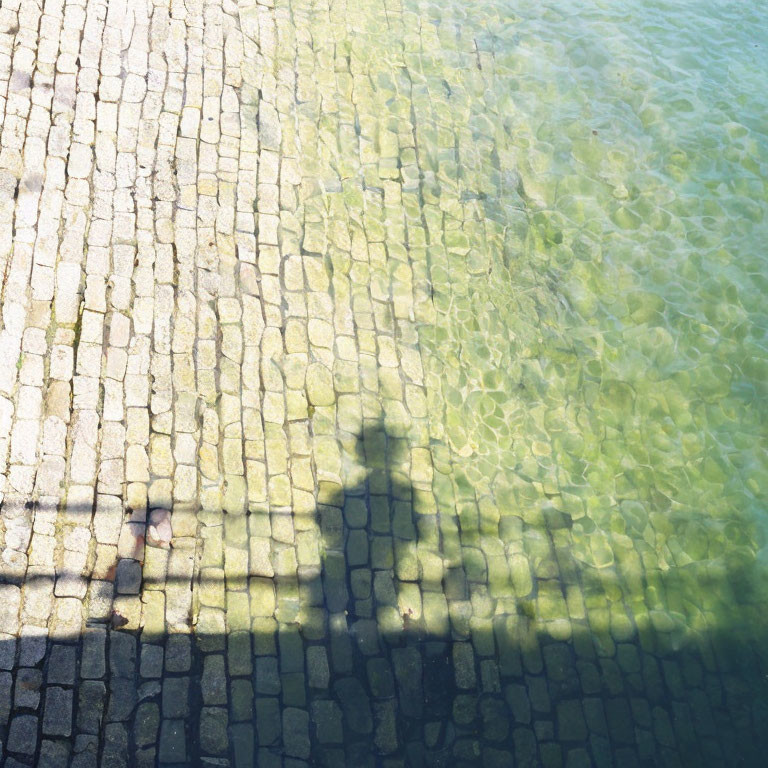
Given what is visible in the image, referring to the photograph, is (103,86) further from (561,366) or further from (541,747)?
(541,747)

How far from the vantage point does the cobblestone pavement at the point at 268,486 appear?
6.12 meters

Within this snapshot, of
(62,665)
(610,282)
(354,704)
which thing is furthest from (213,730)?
(610,282)

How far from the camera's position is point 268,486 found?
22.9ft

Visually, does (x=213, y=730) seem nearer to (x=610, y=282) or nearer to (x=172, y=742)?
(x=172, y=742)

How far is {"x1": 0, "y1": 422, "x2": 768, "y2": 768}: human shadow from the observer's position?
587 centimetres

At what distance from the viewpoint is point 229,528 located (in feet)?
22.1

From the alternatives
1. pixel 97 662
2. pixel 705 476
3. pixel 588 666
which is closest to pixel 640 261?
pixel 705 476

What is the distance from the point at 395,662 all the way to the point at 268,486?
1.67m

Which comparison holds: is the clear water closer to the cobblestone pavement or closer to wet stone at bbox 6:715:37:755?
the cobblestone pavement

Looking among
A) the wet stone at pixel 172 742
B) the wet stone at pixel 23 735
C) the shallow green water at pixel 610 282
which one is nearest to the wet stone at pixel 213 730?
the wet stone at pixel 172 742

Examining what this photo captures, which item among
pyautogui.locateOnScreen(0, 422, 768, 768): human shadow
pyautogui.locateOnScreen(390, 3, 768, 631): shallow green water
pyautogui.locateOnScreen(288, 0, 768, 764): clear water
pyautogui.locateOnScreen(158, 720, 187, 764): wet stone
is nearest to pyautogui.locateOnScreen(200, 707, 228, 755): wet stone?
pyautogui.locateOnScreen(0, 422, 768, 768): human shadow

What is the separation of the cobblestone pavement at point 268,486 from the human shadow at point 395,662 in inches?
0.8

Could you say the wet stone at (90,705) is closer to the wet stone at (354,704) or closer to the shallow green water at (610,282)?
the wet stone at (354,704)

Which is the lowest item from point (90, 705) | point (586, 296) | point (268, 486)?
point (90, 705)
